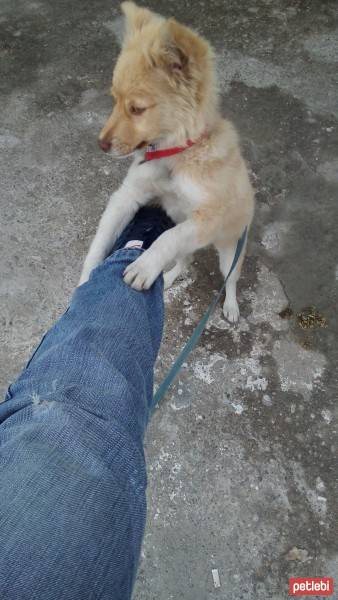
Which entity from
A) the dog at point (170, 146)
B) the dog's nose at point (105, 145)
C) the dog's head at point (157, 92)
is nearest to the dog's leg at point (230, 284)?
the dog at point (170, 146)

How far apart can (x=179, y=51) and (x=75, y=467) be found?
160 cm

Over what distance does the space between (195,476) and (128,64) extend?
2.01 meters

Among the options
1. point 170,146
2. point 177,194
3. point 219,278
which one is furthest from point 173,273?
point 170,146

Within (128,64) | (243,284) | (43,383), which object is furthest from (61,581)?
(243,284)

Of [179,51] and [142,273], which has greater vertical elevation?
[179,51]

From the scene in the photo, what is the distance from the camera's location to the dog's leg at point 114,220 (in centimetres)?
200

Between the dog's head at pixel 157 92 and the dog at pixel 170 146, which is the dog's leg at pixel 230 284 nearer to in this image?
the dog at pixel 170 146

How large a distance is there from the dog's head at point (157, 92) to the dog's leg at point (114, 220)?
0.83 ft

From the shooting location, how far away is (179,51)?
173 cm

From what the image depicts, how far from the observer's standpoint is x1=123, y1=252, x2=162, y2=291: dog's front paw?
1.65 m

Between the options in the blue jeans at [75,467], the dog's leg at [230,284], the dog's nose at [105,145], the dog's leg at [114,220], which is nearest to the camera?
the blue jeans at [75,467]

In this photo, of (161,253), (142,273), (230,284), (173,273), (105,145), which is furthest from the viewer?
(173,273)

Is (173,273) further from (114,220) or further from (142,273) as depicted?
(142,273)

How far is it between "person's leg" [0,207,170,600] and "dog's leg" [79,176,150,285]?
0.66 m
